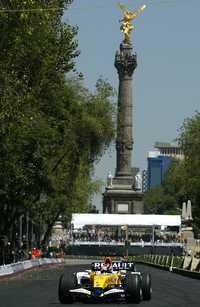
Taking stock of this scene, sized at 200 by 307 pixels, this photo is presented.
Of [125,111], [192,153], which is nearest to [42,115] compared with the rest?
[192,153]

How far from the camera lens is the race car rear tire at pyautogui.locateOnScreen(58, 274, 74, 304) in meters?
25.9

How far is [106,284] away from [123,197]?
5235 inches

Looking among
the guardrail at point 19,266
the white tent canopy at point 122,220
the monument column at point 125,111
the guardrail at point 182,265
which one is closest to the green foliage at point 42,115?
the guardrail at point 19,266

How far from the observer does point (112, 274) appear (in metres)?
26.6

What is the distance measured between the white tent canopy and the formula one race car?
353 ft

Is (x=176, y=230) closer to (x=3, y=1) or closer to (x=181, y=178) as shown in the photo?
(x=181, y=178)

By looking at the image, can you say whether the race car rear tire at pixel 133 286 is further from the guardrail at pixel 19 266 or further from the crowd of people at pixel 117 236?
the crowd of people at pixel 117 236

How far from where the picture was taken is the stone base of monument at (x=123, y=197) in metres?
158

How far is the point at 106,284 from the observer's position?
26.4 metres

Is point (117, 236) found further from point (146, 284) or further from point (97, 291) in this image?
point (97, 291)

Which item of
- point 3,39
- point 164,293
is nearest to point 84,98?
point 3,39

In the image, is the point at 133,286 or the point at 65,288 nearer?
the point at 133,286

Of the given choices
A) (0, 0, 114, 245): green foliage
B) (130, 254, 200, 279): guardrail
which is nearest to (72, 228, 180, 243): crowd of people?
(0, 0, 114, 245): green foliage

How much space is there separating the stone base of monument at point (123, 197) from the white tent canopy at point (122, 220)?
18292 mm
